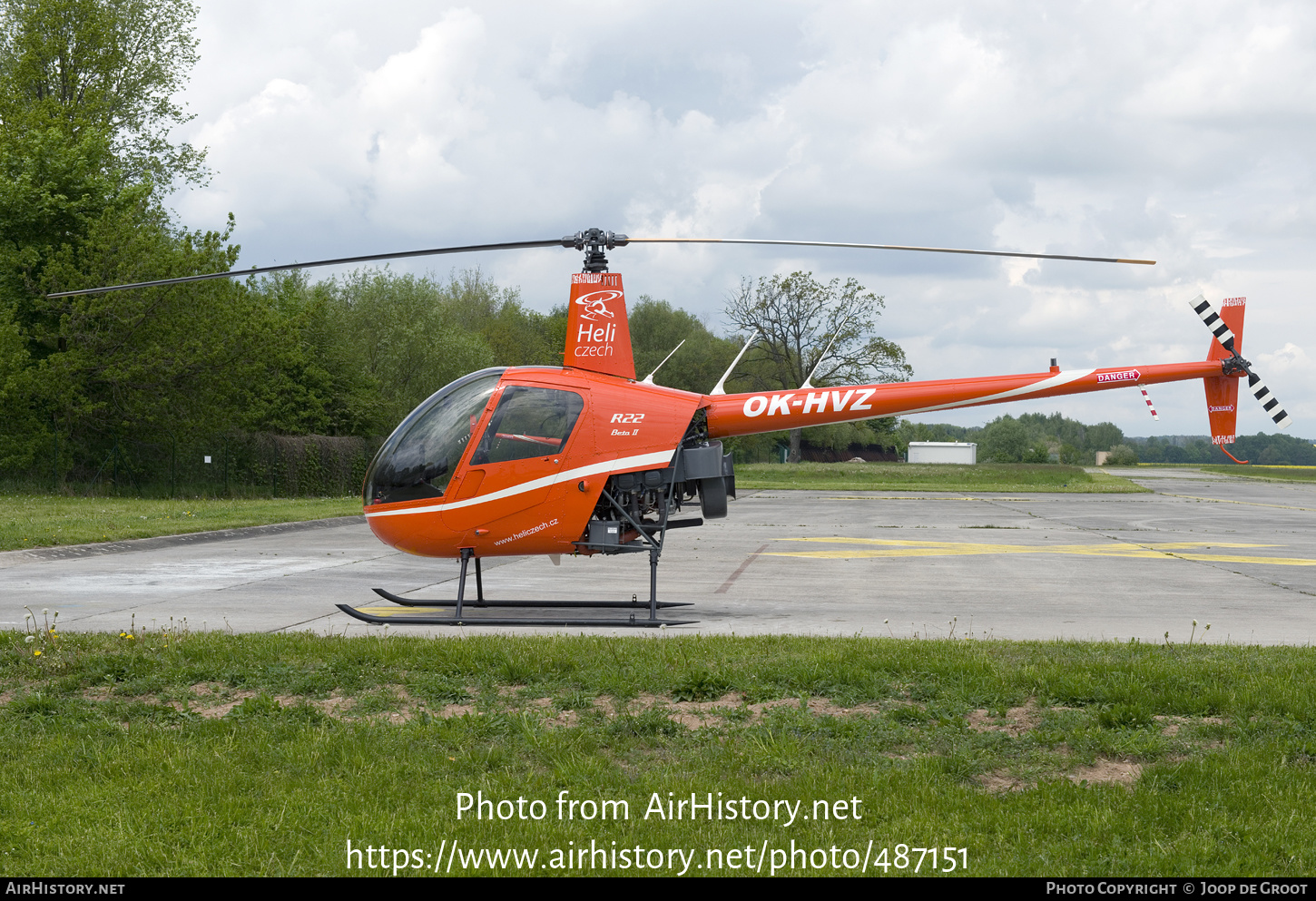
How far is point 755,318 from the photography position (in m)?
71.3

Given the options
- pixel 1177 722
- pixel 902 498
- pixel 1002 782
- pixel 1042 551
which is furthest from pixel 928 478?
pixel 1002 782

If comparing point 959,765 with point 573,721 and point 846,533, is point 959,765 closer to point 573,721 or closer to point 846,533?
→ point 573,721

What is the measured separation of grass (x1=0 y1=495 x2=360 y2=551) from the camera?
57.6 feet

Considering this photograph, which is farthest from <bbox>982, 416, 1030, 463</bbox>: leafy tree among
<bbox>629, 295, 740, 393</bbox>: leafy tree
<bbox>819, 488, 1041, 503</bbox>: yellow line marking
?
<bbox>819, 488, 1041, 503</bbox>: yellow line marking

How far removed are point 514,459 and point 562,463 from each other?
0.47 m

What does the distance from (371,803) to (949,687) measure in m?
3.64

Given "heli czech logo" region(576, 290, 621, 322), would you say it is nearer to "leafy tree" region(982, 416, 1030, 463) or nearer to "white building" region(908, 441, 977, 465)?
"white building" region(908, 441, 977, 465)

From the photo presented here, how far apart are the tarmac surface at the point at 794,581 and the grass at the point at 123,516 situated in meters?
0.62

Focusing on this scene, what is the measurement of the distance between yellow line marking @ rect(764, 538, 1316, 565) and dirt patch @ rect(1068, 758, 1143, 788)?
11111 millimetres

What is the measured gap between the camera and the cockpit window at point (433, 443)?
33.2 ft

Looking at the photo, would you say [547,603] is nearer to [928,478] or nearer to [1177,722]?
[1177,722]

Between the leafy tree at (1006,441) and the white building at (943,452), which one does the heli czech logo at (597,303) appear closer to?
the white building at (943,452)

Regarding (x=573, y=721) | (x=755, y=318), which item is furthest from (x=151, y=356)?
(x=755, y=318)

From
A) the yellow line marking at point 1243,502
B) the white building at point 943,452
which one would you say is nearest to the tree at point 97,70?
the yellow line marking at point 1243,502
